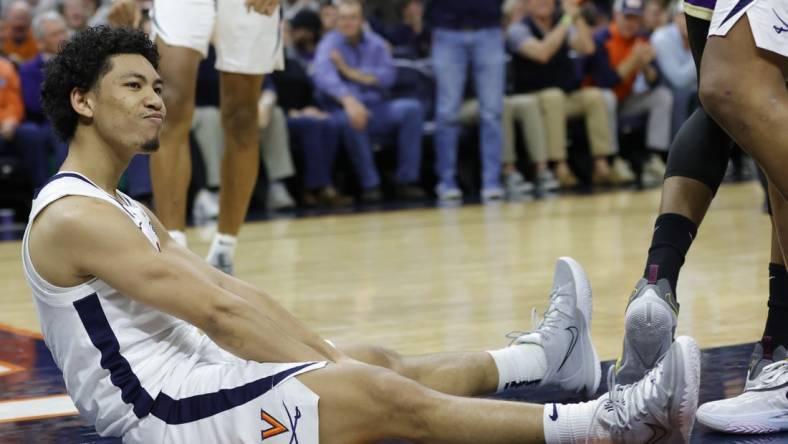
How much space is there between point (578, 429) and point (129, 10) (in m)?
2.58

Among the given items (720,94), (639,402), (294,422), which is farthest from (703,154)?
(294,422)

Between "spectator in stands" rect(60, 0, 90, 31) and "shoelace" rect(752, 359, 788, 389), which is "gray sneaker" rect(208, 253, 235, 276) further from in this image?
"spectator in stands" rect(60, 0, 90, 31)

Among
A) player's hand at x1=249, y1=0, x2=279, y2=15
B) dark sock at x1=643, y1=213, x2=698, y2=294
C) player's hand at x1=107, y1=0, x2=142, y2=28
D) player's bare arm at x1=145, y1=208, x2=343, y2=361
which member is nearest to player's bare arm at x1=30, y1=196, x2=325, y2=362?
player's bare arm at x1=145, y1=208, x2=343, y2=361

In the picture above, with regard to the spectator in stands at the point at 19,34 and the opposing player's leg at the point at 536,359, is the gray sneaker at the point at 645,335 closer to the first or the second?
the opposing player's leg at the point at 536,359

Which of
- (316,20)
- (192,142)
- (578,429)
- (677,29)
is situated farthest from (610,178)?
(578,429)

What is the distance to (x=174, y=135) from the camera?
4.28 metres

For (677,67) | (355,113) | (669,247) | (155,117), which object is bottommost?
(355,113)

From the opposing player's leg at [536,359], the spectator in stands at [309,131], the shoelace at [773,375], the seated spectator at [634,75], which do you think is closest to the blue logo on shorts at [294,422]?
the opposing player's leg at [536,359]

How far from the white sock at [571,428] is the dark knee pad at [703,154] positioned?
0.82 meters

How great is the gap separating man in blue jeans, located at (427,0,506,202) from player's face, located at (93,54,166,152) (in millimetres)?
5776

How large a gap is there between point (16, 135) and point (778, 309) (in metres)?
5.58

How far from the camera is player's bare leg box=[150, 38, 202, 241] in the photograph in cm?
421

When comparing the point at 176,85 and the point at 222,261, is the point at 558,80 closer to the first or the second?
the point at 222,261

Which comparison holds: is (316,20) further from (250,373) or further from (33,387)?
(250,373)
